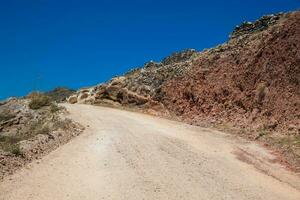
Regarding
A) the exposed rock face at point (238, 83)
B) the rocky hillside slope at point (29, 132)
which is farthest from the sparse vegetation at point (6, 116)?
the exposed rock face at point (238, 83)

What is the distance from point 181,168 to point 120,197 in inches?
152

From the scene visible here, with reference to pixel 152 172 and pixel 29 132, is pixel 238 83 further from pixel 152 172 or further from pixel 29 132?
pixel 152 172

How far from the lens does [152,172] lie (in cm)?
1466

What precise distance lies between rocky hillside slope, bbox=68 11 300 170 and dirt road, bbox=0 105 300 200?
102 inches

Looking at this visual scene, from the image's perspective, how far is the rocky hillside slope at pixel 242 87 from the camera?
23.6 meters

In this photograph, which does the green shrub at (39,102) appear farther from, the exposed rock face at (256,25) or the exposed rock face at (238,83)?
the exposed rock face at (256,25)

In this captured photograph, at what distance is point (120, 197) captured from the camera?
1205 centimetres

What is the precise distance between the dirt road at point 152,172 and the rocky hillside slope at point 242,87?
8.48 feet

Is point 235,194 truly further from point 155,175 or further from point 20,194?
point 20,194

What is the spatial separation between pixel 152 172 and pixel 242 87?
16345 millimetres

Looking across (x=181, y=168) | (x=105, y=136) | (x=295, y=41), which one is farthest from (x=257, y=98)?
(x=181, y=168)

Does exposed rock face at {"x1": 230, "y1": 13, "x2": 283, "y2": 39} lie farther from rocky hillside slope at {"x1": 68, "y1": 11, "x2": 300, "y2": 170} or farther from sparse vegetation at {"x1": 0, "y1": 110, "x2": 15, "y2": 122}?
sparse vegetation at {"x1": 0, "y1": 110, "x2": 15, "y2": 122}

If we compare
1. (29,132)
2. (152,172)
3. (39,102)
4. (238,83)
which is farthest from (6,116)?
(152,172)

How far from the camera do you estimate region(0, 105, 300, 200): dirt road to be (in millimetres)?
12562
